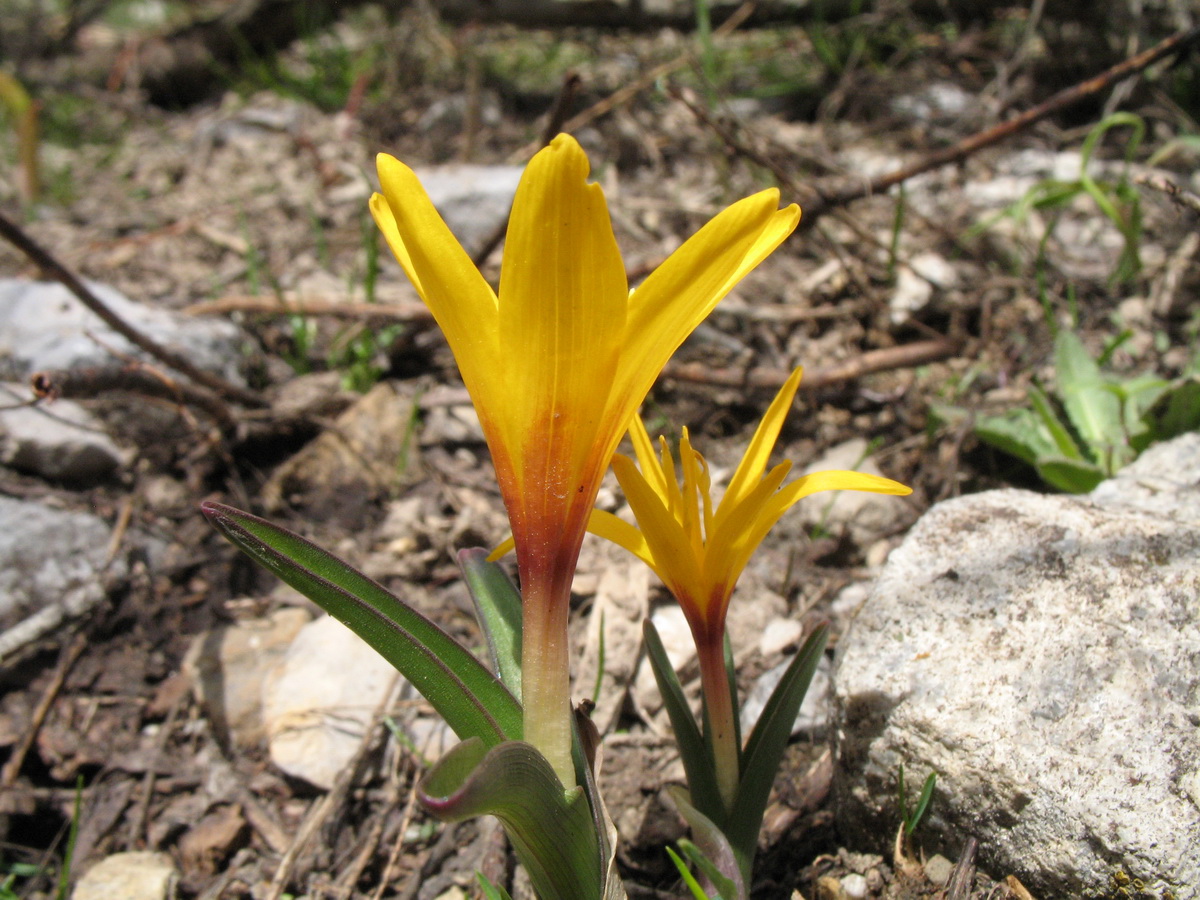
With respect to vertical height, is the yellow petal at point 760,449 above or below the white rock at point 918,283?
below

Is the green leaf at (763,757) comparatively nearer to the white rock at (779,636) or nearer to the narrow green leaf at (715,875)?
the narrow green leaf at (715,875)

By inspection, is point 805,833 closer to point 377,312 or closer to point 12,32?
point 377,312

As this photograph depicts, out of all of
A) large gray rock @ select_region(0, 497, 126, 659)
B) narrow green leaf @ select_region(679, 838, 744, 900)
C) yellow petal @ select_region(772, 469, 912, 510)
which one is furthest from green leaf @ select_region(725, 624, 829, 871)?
large gray rock @ select_region(0, 497, 126, 659)

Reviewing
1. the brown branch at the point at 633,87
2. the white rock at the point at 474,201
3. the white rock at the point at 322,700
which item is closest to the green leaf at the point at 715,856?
the white rock at the point at 322,700

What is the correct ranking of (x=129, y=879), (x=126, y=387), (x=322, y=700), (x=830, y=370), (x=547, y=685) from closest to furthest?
(x=547, y=685)
(x=129, y=879)
(x=322, y=700)
(x=126, y=387)
(x=830, y=370)

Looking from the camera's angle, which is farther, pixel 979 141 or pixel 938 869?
pixel 979 141

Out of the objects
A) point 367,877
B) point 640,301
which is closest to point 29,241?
point 367,877

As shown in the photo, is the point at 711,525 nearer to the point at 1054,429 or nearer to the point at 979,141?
the point at 1054,429

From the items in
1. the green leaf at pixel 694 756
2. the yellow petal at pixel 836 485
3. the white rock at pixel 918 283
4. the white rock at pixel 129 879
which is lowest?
the white rock at pixel 129 879

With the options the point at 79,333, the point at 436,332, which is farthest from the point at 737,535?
the point at 79,333
